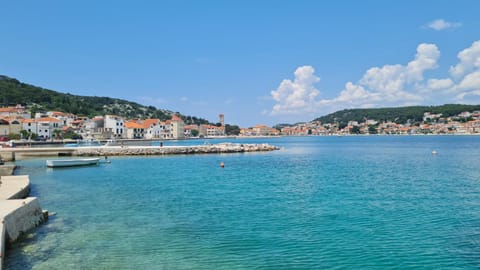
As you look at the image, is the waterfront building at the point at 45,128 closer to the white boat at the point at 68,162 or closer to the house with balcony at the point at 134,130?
the house with balcony at the point at 134,130

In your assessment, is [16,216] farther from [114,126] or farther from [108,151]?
[114,126]

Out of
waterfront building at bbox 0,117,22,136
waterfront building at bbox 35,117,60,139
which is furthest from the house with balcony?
waterfront building at bbox 0,117,22,136

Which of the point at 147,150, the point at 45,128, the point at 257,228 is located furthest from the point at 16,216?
the point at 45,128

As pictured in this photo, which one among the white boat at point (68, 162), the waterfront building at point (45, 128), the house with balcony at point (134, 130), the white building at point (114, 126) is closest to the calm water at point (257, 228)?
the white boat at point (68, 162)

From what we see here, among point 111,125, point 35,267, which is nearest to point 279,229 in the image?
point 35,267

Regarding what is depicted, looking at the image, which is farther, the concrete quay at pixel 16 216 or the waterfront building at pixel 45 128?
the waterfront building at pixel 45 128

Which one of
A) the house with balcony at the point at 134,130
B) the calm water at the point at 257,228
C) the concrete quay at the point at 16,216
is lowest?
the calm water at the point at 257,228

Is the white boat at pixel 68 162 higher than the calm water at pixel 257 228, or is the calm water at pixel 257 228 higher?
the white boat at pixel 68 162

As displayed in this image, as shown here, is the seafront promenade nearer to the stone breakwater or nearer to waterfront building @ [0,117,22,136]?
the stone breakwater

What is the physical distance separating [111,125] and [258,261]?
123783 mm

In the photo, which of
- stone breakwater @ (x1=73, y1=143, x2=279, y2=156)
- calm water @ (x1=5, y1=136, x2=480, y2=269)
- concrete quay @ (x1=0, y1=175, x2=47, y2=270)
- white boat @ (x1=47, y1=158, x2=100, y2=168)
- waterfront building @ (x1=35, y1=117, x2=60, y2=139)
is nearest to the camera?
calm water @ (x1=5, y1=136, x2=480, y2=269)

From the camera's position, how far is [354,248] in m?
11.0

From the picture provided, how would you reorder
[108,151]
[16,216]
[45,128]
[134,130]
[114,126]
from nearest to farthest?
[16,216] → [108,151] → [45,128] → [114,126] → [134,130]

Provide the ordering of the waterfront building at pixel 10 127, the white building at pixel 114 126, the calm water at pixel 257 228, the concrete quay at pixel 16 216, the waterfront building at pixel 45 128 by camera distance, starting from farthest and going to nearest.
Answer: the white building at pixel 114 126 → the waterfront building at pixel 45 128 → the waterfront building at pixel 10 127 → the concrete quay at pixel 16 216 → the calm water at pixel 257 228
